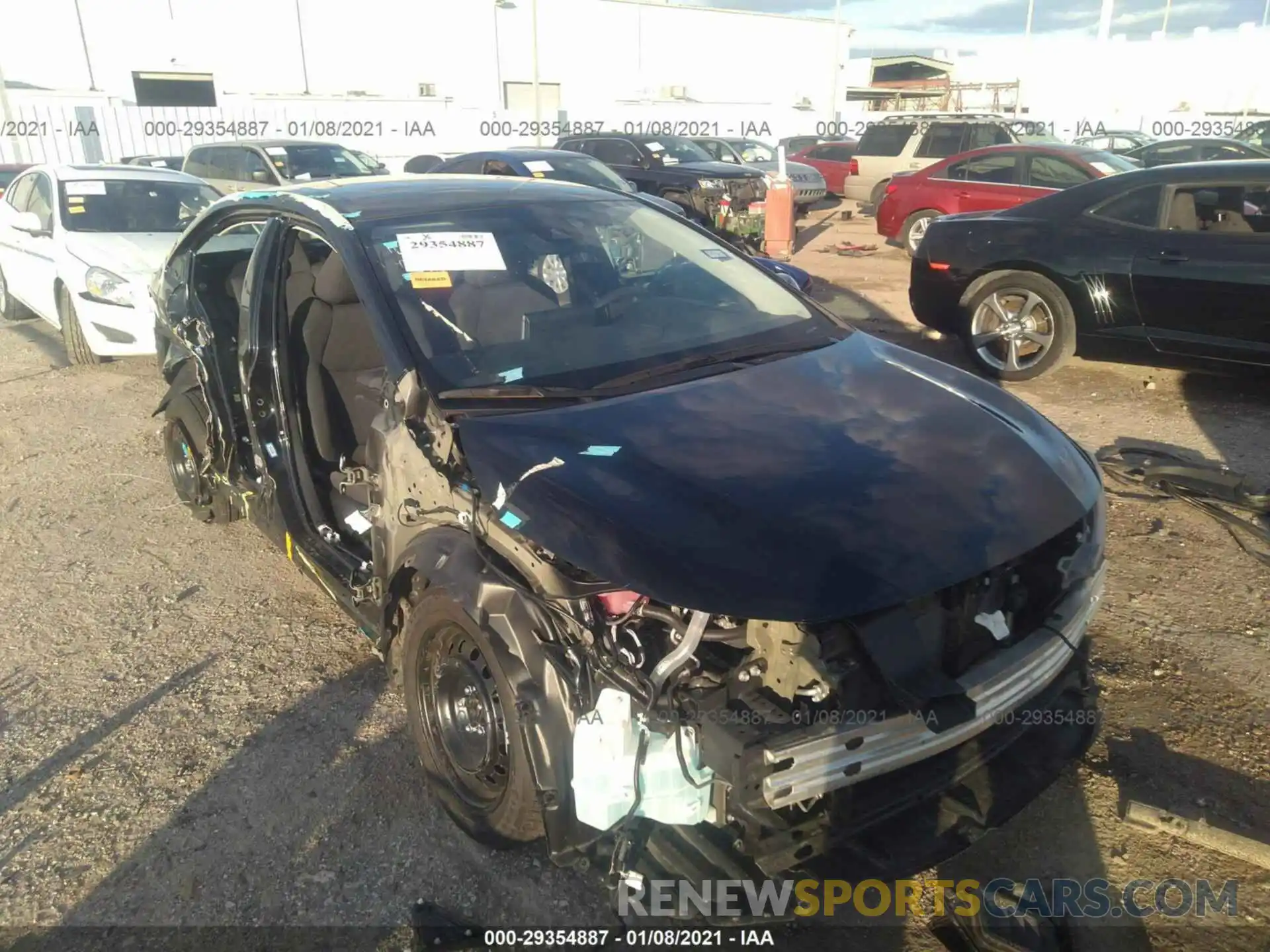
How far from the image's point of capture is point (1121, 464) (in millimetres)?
4988

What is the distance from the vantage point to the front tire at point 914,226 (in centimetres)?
1187

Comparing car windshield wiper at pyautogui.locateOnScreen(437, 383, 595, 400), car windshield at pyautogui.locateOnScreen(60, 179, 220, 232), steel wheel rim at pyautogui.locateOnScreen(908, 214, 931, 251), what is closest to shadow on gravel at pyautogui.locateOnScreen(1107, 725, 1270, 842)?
car windshield wiper at pyautogui.locateOnScreen(437, 383, 595, 400)

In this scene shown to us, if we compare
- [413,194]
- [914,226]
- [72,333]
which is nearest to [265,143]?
[72,333]

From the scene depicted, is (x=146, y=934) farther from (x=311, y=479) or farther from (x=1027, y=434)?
(x=1027, y=434)

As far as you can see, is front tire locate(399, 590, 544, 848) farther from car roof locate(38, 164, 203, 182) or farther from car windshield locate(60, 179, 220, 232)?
car roof locate(38, 164, 203, 182)

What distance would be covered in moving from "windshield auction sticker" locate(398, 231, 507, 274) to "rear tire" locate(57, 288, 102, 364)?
5.80 metres

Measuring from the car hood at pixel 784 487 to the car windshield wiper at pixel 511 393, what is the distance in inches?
3.6

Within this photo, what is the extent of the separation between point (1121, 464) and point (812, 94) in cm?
4791

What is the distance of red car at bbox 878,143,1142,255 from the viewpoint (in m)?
10.8

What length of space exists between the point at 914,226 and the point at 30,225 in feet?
32.8

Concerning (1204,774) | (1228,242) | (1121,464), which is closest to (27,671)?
(1204,774)

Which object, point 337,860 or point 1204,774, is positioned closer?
point 337,860

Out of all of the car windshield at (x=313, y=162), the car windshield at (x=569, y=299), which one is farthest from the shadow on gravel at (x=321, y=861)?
the car windshield at (x=313, y=162)

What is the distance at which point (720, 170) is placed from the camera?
1371 centimetres
